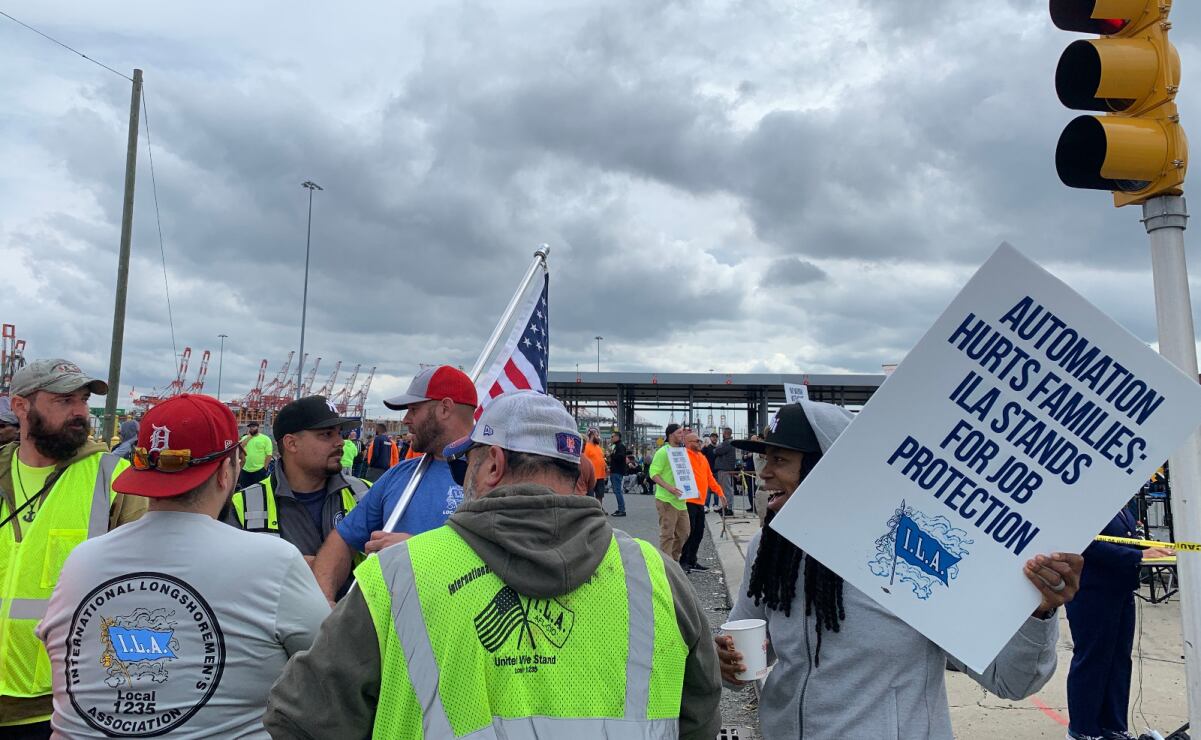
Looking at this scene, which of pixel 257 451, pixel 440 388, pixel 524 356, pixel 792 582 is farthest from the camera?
pixel 257 451

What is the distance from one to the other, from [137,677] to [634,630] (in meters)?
1.23

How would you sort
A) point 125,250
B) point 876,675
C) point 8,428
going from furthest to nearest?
point 125,250 < point 8,428 < point 876,675

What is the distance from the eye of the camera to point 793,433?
7.25 ft

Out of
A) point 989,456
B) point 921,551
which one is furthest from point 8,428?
point 989,456

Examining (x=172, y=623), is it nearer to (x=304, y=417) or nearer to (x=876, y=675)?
(x=876, y=675)

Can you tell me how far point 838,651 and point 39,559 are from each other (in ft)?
8.80

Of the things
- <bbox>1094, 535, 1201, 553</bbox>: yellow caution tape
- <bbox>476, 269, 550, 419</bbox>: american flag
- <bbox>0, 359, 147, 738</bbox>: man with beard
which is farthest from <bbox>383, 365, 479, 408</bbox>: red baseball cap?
<bbox>1094, 535, 1201, 553</bbox>: yellow caution tape

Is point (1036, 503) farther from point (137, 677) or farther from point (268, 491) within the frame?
point (268, 491)

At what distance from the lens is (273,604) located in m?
1.97

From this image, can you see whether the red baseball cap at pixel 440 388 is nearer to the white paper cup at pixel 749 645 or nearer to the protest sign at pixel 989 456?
the white paper cup at pixel 749 645

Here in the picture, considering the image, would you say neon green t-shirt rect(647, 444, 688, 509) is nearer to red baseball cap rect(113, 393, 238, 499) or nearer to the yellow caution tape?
the yellow caution tape

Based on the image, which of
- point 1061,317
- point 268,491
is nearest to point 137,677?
point 268,491

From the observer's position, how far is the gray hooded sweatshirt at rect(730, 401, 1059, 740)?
199 cm

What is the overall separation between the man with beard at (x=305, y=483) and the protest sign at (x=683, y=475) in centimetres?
653
